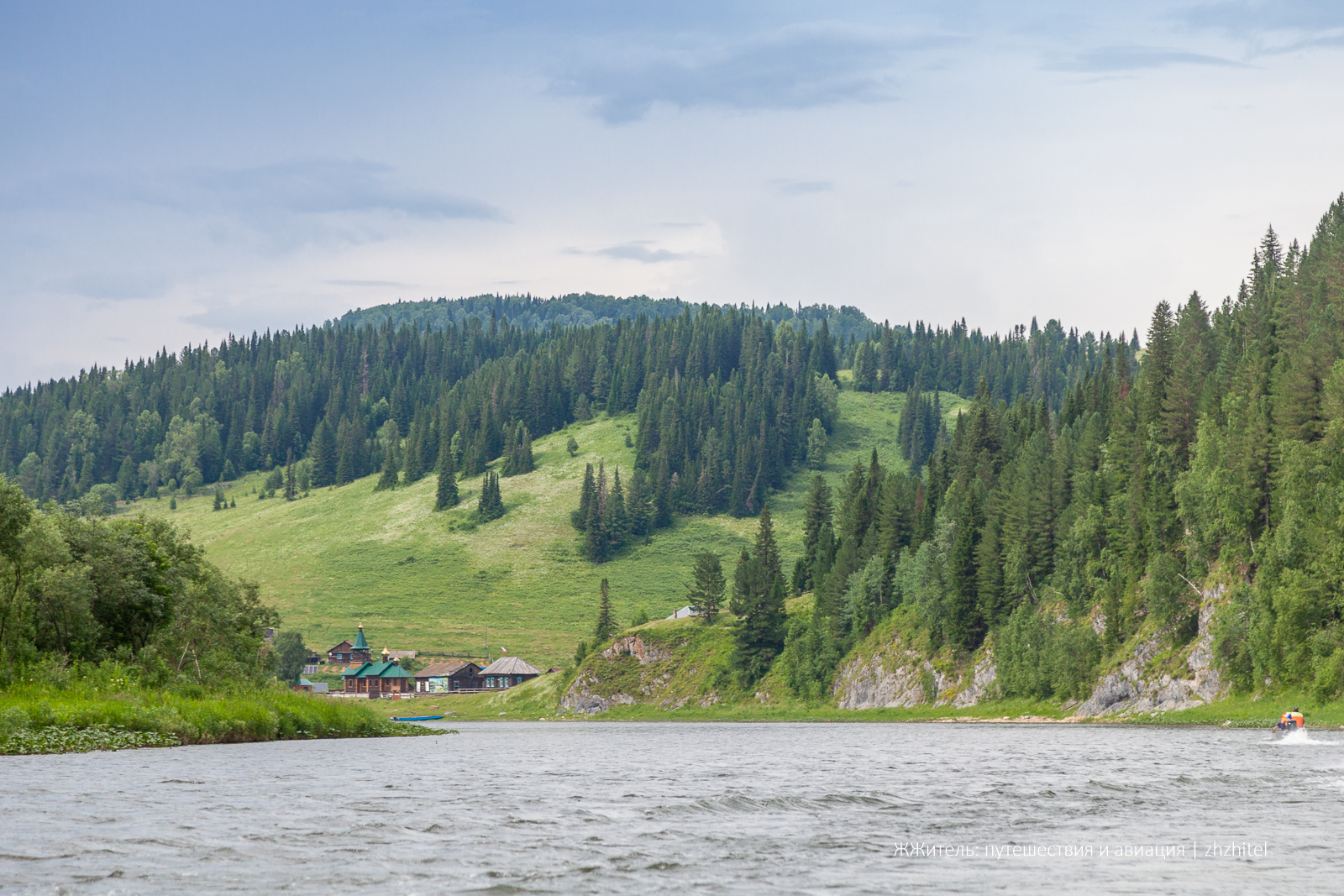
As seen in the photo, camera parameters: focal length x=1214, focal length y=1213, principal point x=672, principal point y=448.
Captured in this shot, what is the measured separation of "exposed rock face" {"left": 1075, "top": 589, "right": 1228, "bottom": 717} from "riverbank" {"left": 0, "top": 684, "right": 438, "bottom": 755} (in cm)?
6613

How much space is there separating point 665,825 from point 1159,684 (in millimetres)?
85432

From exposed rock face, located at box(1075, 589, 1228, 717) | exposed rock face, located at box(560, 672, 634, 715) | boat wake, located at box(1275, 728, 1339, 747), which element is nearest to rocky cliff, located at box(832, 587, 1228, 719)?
exposed rock face, located at box(1075, 589, 1228, 717)

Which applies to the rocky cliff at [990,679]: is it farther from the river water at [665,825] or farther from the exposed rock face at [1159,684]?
the river water at [665,825]

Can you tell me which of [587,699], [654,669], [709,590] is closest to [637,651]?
[654,669]

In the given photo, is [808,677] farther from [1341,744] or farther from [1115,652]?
[1341,744]

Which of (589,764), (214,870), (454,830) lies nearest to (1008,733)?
(589,764)

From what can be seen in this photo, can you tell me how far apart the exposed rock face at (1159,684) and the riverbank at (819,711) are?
68.6 inches

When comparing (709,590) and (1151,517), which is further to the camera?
(709,590)

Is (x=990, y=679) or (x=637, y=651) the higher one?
(x=990, y=679)

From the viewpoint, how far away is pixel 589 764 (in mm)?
54406

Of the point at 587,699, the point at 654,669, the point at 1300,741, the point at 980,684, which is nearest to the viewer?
the point at 1300,741

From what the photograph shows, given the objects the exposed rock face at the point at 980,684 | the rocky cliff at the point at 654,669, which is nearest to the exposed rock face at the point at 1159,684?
the exposed rock face at the point at 980,684

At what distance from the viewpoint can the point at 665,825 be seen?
92.2ft

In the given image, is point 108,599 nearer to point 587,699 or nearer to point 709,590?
point 587,699
